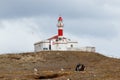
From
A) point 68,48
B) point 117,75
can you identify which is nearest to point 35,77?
point 117,75

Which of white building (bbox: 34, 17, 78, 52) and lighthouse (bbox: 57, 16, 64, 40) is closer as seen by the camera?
white building (bbox: 34, 17, 78, 52)

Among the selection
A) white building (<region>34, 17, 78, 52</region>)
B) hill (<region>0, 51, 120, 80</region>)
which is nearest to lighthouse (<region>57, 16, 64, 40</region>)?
white building (<region>34, 17, 78, 52</region>)

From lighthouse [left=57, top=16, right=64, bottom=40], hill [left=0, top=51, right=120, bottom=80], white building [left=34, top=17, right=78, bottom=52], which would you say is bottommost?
hill [left=0, top=51, right=120, bottom=80]

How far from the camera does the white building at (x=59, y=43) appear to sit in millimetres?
108188

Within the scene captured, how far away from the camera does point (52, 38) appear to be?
115125 mm

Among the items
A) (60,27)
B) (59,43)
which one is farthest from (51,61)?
(60,27)

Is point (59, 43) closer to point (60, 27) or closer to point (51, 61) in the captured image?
point (60, 27)

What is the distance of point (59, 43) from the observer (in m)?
108

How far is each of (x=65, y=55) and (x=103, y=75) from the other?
37.9 metres

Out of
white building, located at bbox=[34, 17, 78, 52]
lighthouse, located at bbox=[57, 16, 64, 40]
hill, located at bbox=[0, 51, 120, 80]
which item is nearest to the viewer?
hill, located at bbox=[0, 51, 120, 80]

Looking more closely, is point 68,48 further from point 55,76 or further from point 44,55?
point 55,76

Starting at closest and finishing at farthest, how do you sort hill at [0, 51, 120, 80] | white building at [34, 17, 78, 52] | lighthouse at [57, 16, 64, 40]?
hill at [0, 51, 120, 80], white building at [34, 17, 78, 52], lighthouse at [57, 16, 64, 40]

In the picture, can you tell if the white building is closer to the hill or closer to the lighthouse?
the lighthouse

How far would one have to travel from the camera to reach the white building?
10819 cm
